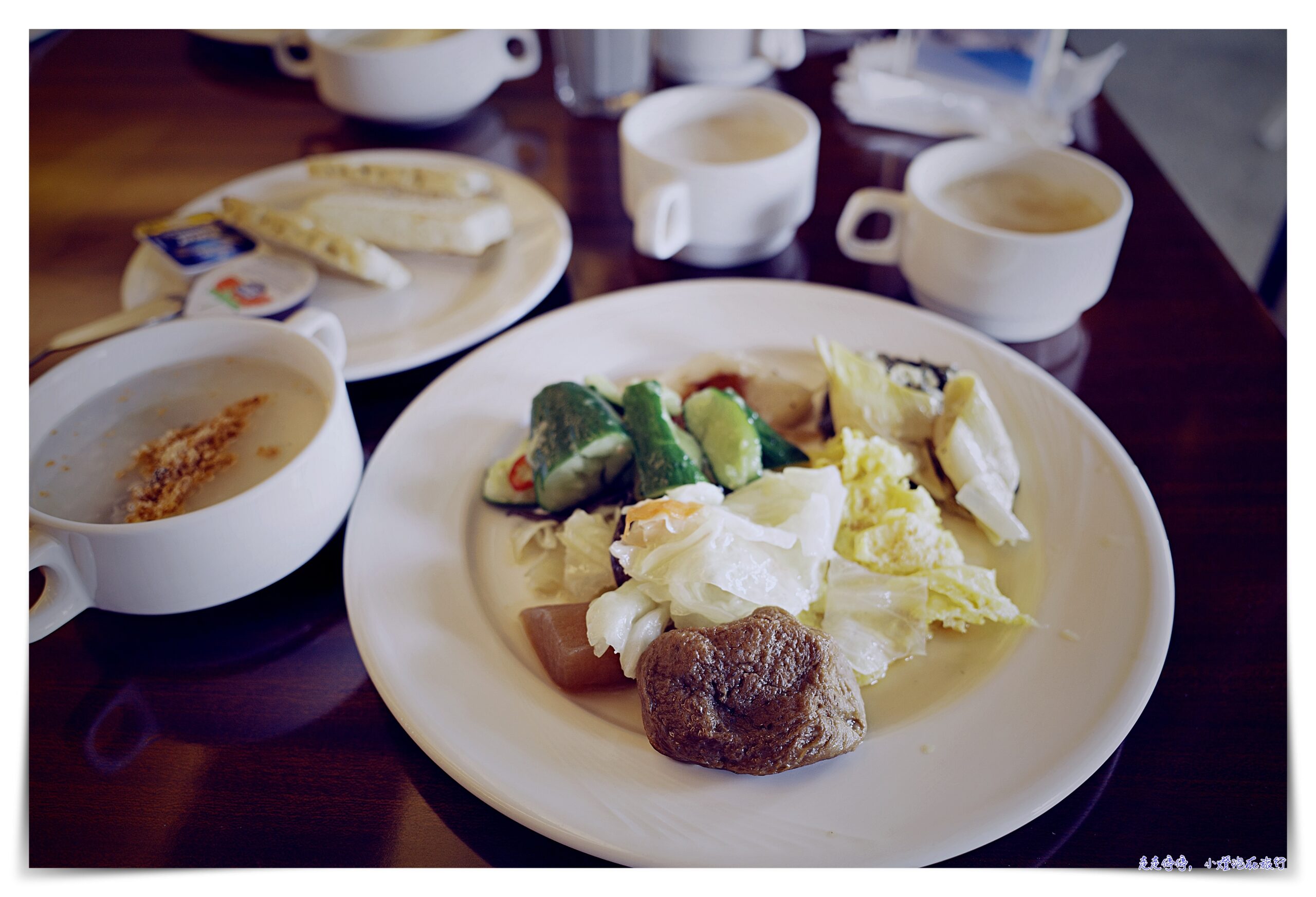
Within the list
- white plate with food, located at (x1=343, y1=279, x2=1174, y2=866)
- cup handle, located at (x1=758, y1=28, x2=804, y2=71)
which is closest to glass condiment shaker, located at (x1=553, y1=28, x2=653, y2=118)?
cup handle, located at (x1=758, y1=28, x2=804, y2=71)

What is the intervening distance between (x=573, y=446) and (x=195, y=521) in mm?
438

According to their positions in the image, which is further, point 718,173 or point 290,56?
point 290,56

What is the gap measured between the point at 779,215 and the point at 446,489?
2.71ft

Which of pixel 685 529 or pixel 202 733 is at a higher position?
pixel 685 529

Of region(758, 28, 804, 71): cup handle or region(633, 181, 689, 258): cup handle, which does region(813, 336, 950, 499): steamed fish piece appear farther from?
region(758, 28, 804, 71): cup handle

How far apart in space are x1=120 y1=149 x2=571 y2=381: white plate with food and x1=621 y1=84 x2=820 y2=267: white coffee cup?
204mm

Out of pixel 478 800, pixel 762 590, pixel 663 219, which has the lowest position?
pixel 478 800

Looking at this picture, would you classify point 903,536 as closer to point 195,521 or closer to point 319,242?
point 195,521

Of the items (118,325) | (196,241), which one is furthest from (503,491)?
(196,241)

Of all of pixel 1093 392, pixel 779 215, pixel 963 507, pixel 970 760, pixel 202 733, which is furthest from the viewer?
pixel 779 215

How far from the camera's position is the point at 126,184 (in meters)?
2.01

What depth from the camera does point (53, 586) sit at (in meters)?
0.96

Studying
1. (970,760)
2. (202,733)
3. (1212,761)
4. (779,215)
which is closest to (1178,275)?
(779,215)

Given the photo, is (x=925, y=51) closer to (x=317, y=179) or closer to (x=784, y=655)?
(x=317, y=179)
